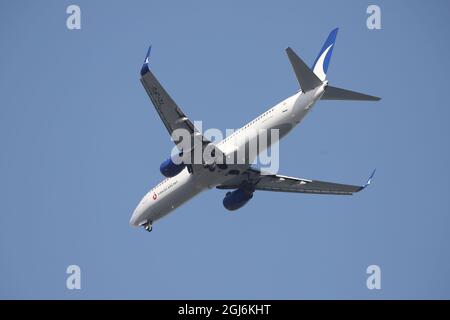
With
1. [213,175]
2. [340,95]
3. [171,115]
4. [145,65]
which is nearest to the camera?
[145,65]

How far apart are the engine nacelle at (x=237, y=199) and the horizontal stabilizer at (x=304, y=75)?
31.9 ft

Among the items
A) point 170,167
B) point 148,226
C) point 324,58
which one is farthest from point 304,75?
point 148,226

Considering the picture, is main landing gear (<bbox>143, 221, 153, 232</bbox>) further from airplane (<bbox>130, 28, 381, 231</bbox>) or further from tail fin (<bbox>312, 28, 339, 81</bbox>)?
tail fin (<bbox>312, 28, 339, 81</bbox>)

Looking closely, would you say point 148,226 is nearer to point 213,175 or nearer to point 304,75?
point 213,175

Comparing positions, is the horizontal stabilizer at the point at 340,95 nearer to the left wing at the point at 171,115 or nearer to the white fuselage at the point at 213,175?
the white fuselage at the point at 213,175

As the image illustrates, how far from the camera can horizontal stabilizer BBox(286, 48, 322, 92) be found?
44.4 meters

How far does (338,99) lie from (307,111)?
5.90 ft

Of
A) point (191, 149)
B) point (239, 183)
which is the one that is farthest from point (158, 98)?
point (239, 183)

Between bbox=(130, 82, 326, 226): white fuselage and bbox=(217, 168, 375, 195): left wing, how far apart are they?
3.38 metres

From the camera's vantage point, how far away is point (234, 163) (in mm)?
48219

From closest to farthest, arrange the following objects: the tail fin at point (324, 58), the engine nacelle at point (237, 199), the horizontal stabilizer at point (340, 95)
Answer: the horizontal stabilizer at point (340, 95) → the tail fin at point (324, 58) → the engine nacelle at point (237, 199)

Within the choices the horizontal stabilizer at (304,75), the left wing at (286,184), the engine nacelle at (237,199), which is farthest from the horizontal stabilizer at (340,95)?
the engine nacelle at (237,199)

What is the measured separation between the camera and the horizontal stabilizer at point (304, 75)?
44.4 metres

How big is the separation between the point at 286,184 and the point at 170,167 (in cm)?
1017
